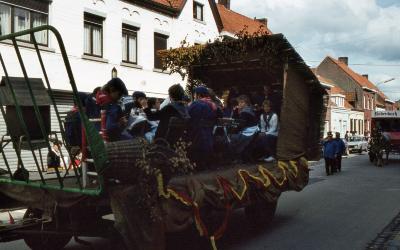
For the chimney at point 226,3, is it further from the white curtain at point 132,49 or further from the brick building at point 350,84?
the brick building at point 350,84

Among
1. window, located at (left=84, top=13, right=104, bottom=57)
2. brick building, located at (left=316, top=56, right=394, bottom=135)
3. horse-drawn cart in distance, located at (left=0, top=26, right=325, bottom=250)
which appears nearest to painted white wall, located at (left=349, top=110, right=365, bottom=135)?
brick building, located at (left=316, top=56, right=394, bottom=135)

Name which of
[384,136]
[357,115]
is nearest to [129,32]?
[384,136]

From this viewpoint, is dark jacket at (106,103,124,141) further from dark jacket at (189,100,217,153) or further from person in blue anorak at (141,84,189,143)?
dark jacket at (189,100,217,153)

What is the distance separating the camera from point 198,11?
2627 centimetres

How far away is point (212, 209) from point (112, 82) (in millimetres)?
1879

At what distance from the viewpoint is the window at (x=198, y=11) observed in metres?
25.9

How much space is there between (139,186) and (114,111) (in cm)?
116

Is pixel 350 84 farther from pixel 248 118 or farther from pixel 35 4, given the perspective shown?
pixel 248 118

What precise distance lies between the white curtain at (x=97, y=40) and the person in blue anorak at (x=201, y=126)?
13202 mm

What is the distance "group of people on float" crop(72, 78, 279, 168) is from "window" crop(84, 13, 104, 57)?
10.7 metres

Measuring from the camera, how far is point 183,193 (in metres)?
5.12

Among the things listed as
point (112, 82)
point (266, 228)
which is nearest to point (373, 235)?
point (266, 228)

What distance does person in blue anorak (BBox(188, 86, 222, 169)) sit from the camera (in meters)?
6.65

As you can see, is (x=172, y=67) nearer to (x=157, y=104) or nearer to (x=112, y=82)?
(x=157, y=104)
